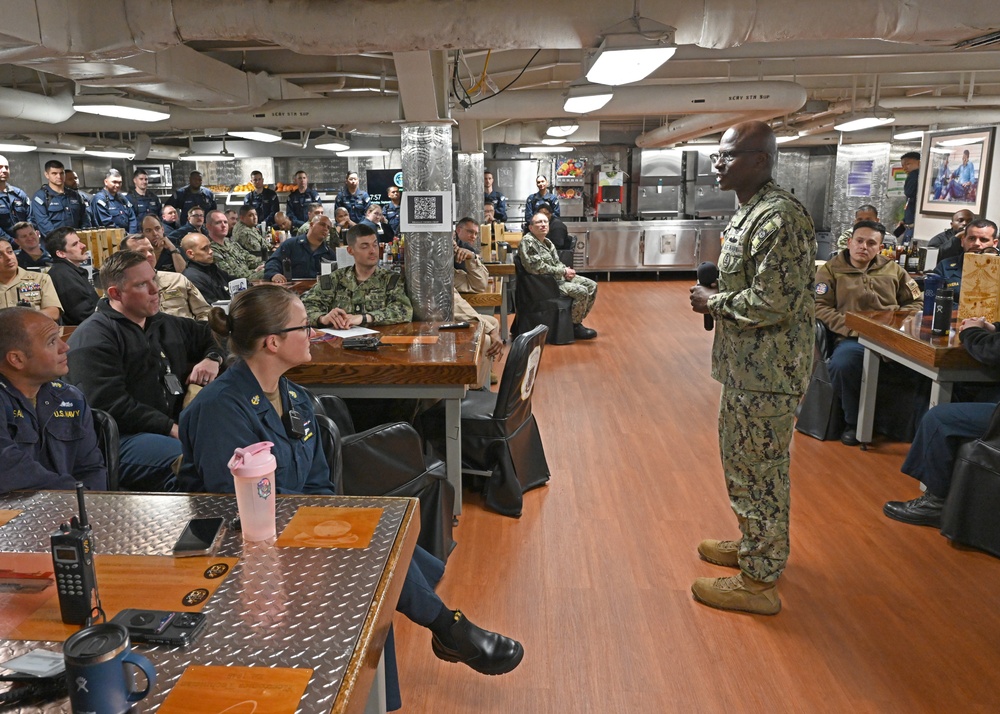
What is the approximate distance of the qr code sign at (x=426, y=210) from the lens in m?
4.85

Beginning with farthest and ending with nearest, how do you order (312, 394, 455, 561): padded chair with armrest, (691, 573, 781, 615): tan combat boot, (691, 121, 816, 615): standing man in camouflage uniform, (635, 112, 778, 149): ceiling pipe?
1. (635, 112, 778, 149): ceiling pipe
2. (691, 573, 781, 615): tan combat boot
3. (312, 394, 455, 561): padded chair with armrest
4. (691, 121, 816, 615): standing man in camouflage uniform

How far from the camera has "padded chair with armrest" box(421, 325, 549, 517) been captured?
3.54 metres

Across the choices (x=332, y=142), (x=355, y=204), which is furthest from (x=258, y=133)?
(x=332, y=142)

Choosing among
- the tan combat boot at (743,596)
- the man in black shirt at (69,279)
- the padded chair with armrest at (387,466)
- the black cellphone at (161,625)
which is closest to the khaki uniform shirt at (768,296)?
the tan combat boot at (743,596)

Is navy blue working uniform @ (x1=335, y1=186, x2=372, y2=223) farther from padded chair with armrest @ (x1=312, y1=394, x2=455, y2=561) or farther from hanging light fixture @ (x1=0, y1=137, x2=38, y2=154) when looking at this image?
padded chair with armrest @ (x1=312, y1=394, x2=455, y2=561)

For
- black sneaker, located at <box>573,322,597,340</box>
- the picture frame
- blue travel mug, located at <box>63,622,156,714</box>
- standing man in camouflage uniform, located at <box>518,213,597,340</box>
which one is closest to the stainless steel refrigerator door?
the picture frame

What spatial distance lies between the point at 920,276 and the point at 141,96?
808cm

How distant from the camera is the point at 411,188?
4844mm

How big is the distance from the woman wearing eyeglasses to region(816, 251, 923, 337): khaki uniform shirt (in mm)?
3424

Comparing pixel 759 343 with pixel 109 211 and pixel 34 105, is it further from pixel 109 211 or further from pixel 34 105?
pixel 109 211

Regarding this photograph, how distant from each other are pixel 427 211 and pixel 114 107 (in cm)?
242

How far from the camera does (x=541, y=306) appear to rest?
7.56 meters

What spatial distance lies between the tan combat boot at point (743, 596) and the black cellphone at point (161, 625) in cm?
201

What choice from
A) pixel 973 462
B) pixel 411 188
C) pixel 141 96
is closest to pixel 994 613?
pixel 973 462
